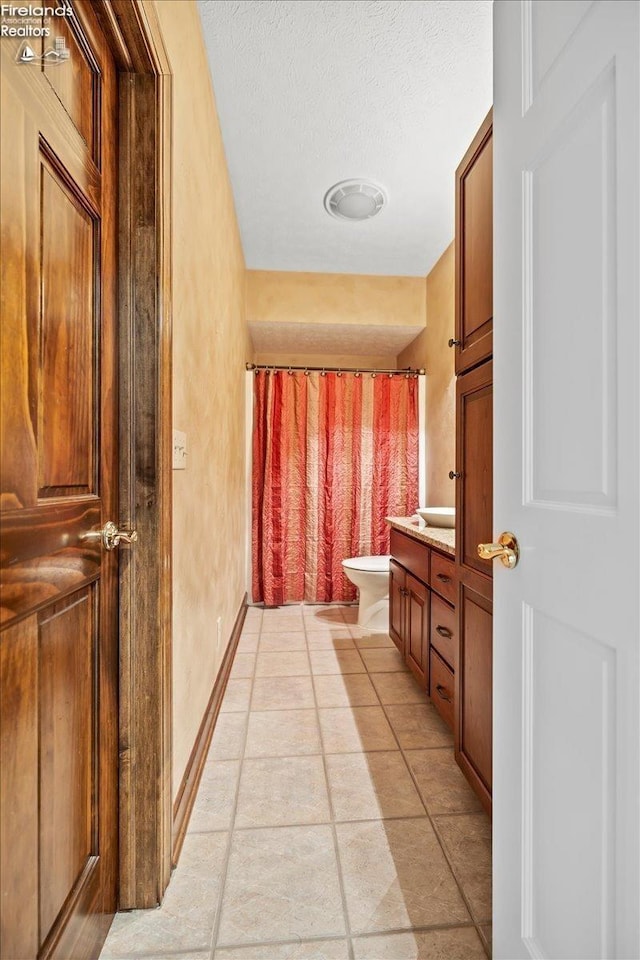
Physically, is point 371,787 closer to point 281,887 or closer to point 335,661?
point 281,887

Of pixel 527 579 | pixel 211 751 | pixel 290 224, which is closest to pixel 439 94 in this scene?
pixel 290 224

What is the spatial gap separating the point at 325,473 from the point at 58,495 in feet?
9.79

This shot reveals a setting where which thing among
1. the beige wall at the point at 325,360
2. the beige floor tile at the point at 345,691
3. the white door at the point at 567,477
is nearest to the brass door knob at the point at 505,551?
the white door at the point at 567,477

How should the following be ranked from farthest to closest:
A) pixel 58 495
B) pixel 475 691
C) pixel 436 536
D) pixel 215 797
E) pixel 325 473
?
1. pixel 325 473
2. pixel 436 536
3. pixel 215 797
4. pixel 475 691
5. pixel 58 495

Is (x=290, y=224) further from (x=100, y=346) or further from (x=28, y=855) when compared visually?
(x=28, y=855)

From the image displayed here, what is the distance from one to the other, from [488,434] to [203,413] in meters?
1.05

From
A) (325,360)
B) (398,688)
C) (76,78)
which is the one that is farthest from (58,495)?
(325,360)

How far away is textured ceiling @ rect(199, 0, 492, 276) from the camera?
5.22 ft

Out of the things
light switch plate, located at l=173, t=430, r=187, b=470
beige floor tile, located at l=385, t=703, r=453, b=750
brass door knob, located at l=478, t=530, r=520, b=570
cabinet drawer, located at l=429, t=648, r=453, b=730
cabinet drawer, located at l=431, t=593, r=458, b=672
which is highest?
light switch plate, located at l=173, t=430, r=187, b=470

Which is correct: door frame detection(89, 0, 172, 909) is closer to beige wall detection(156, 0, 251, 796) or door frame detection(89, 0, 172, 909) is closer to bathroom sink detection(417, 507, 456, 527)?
beige wall detection(156, 0, 251, 796)

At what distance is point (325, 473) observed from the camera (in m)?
3.76

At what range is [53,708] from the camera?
0.81m

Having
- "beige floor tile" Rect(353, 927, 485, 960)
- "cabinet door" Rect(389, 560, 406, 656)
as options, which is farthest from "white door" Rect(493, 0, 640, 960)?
"cabinet door" Rect(389, 560, 406, 656)

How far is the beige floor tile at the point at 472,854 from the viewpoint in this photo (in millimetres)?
1138
